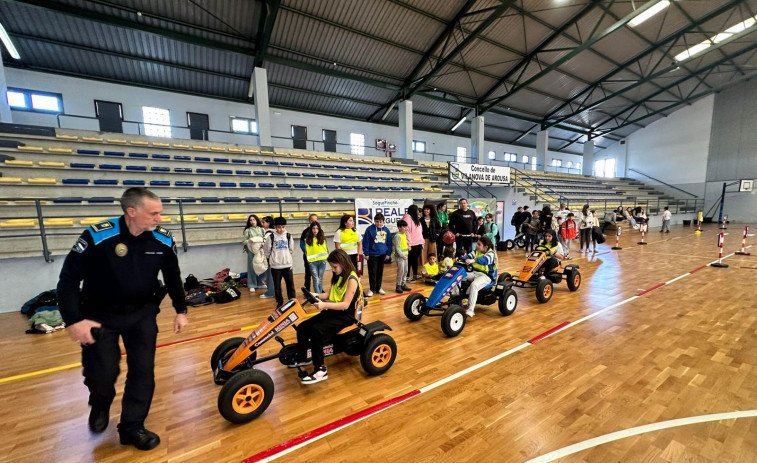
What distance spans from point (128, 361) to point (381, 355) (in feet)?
7.25

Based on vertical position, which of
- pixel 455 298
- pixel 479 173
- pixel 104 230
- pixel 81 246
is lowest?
pixel 455 298

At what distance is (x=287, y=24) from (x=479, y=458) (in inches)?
541

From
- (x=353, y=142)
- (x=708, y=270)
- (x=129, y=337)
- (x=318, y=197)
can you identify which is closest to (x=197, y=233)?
(x=318, y=197)

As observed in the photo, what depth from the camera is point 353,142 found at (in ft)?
59.4

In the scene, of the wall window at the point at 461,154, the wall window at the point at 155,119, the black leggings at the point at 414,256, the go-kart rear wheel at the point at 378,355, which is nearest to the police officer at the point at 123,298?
the go-kart rear wheel at the point at 378,355

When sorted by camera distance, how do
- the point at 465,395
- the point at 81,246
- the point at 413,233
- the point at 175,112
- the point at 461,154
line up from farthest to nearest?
the point at 461,154
the point at 175,112
the point at 413,233
the point at 465,395
the point at 81,246

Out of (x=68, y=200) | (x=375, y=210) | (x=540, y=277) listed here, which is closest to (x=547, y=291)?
(x=540, y=277)

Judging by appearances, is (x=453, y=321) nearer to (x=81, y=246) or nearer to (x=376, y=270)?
(x=376, y=270)

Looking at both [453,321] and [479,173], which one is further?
[479,173]

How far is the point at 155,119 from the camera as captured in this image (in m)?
13.0

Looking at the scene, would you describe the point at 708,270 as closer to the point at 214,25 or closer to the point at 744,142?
the point at 214,25

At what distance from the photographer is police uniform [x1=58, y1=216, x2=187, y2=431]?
77.0 inches

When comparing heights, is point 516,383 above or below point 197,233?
below

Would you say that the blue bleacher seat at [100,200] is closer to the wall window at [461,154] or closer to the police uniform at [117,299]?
the police uniform at [117,299]
